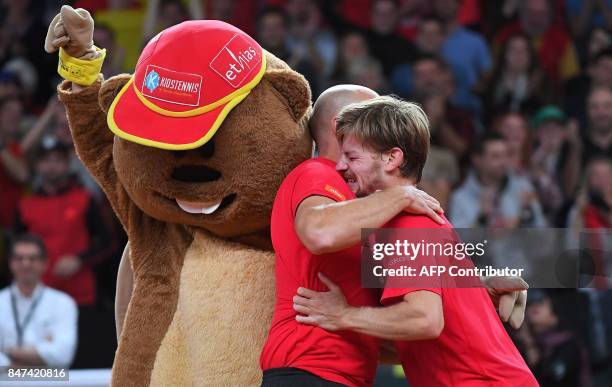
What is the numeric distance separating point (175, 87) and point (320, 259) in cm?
69

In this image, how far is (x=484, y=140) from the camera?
736 centimetres

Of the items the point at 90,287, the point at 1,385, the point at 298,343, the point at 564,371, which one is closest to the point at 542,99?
the point at 564,371

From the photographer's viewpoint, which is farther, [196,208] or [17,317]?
[17,317]

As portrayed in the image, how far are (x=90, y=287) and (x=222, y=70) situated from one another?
12.1 feet

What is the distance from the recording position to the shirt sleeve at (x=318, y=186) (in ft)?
10.1

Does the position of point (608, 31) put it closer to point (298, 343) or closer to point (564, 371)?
point (564, 371)

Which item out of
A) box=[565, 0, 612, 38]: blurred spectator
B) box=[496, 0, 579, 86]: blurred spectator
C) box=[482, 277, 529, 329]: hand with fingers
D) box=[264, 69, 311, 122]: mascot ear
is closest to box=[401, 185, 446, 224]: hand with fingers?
box=[482, 277, 529, 329]: hand with fingers

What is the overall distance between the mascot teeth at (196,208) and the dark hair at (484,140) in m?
4.18

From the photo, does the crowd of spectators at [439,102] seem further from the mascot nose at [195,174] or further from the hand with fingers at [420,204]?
the hand with fingers at [420,204]

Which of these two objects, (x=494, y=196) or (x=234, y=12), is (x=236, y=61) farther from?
(x=234, y=12)

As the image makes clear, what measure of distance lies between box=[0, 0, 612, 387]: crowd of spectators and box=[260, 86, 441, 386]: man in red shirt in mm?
3294

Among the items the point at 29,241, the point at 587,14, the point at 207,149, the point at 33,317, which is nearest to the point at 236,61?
the point at 207,149

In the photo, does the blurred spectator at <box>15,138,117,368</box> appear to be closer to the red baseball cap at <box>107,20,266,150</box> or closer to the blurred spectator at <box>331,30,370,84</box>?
the blurred spectator at <box>331,30,370,84</box>

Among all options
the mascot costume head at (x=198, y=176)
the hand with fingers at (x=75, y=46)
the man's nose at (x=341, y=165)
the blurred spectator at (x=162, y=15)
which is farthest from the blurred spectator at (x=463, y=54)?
the man's nose at (x=341, y=165)
